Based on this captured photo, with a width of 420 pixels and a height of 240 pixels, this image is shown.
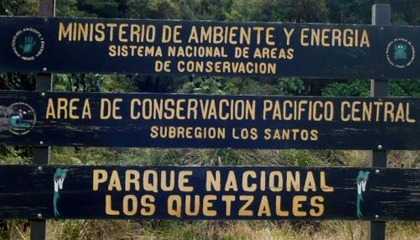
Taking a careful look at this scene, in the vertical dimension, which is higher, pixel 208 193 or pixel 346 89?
pixel 346 89

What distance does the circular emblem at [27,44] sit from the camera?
14.3 feet

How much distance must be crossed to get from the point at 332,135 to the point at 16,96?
2.28 metres

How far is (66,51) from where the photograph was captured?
4398 millimetres

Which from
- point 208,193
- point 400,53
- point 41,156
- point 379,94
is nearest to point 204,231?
point 208,193

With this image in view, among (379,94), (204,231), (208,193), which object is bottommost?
(204,231)

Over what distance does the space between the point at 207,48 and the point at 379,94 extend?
1327mm

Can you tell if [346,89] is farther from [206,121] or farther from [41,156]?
[41,156]

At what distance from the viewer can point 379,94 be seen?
180 inches

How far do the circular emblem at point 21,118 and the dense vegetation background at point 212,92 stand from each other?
4.57 feet

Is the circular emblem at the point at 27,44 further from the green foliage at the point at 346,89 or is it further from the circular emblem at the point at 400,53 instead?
the green foliage at the point at 346,89

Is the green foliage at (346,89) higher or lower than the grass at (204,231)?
higher

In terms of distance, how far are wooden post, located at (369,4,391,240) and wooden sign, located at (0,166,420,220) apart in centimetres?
8

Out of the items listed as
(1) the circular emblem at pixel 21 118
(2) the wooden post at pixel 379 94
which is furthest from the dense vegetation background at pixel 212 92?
(1) the circular emblem at pixel 21 118

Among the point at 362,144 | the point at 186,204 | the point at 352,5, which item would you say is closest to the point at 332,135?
the point at 362,144
